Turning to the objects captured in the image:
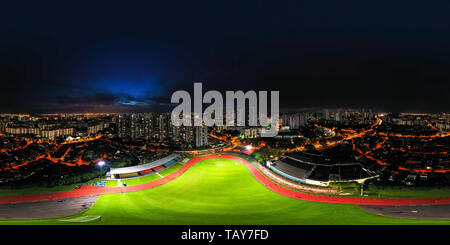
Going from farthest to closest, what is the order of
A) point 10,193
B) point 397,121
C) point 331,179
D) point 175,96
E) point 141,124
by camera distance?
point 397,121
point 141,124
point 175,96
point 331,179
point 10,193

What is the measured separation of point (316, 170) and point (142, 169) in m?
14.2

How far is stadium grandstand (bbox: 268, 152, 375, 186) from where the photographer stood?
1502 cm

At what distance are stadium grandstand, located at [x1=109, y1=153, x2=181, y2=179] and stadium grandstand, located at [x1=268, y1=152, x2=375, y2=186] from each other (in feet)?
32.8

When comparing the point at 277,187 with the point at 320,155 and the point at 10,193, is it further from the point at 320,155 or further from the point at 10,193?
the point at 10,193

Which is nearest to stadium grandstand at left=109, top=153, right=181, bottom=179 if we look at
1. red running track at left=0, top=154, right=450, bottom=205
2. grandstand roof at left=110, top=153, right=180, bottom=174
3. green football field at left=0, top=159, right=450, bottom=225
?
grandstand roof at left=110, top=153, right=180, bottom=174

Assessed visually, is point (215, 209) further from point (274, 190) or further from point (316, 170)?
point (316, 170)

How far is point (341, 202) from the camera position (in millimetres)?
11797

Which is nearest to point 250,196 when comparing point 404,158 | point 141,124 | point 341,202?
point 341,202

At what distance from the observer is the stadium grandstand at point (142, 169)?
53.8 feet

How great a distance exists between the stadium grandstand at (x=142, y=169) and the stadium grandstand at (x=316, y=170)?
9993mm

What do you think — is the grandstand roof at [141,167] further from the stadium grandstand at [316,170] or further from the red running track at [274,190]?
the stadium grandstand at [316,170]

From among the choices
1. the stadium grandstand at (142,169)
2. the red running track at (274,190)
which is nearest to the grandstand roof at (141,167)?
the stadium grandstand at (142,169)

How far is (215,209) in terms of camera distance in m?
11.7

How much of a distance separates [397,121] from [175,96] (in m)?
77.9
